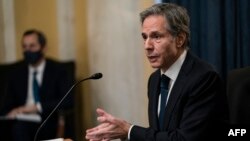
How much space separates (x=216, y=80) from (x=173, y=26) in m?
0.31

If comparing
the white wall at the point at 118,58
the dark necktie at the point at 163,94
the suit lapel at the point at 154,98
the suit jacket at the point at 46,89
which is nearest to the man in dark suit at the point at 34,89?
the suit jacket at the point at 46,89

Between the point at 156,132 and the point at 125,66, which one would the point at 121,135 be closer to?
the point at 156,132

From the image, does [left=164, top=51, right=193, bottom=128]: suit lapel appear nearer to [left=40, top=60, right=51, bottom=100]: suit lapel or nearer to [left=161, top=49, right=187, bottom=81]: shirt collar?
[left=161, top=49, right=187, bottom=81]: shirt collar

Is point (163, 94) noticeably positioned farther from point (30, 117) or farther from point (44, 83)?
point (44, 83)

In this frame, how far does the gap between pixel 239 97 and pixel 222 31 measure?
2.40ft

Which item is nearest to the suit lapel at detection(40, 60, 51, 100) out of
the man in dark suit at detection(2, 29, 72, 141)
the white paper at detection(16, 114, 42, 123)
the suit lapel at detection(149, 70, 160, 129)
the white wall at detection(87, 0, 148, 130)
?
the man in dark suit at detection(2, 29, 72, 141)

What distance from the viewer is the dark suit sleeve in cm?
182

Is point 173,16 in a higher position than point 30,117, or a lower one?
higher

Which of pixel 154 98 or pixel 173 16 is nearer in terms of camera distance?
pixel 173 16

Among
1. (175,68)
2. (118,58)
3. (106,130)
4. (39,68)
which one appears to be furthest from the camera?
(39,68)

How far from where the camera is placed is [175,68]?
77.2 inches

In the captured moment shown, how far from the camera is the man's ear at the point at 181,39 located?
1951 millimetres

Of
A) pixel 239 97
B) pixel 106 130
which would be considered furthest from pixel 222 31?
pixel 106 130

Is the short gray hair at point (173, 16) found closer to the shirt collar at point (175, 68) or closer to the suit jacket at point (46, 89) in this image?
the shirt collar at point (175, 68)
